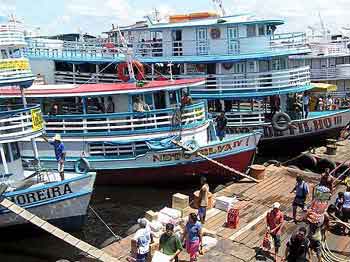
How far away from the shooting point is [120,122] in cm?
2023

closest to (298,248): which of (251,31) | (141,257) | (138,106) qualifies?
(141,257)

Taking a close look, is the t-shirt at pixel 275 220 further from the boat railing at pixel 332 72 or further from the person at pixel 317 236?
the boat railing at pixel 332 72

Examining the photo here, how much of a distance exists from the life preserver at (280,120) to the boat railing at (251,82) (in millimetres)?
1316

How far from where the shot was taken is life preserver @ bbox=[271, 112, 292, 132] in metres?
24.7

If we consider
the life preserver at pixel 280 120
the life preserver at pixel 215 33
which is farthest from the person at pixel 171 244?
the life preserver at pixel 215 33

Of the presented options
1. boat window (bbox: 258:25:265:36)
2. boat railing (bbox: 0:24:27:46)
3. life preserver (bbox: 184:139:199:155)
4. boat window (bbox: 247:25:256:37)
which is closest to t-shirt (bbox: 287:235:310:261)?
life preserver (bbox: 184:139:199:155)

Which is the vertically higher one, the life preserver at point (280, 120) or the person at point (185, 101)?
the person at point (185, 101)

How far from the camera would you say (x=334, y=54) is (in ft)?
126

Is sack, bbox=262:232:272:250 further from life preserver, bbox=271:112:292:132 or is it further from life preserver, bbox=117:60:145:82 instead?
life preserver, bbox=117:60:145:82

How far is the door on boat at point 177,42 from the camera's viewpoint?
27.0 meters

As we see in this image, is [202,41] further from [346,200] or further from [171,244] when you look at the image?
[171,244]

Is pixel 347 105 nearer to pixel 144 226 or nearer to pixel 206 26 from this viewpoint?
pixel 206 26

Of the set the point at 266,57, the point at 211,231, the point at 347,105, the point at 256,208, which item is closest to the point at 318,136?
the point at 266,57

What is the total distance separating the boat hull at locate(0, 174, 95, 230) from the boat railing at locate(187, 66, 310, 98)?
1126cm
